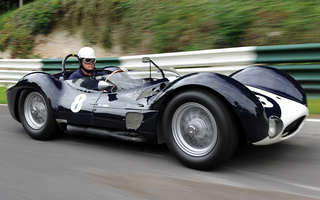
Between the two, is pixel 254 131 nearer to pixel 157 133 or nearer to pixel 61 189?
pixel 157 133

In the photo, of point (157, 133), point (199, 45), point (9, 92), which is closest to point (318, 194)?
point (157, 133)

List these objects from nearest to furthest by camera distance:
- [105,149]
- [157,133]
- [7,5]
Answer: [157,133]
[105,149]
[7,5]

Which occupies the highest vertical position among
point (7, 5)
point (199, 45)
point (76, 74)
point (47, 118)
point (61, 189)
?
point (7, 5)

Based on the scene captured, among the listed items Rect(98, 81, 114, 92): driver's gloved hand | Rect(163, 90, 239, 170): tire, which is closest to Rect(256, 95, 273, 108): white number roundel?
Rect(163, 90, 239, 170): tire

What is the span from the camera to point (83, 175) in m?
2.86

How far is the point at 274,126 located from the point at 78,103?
6.68 feet

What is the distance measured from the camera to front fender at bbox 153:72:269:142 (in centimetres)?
261

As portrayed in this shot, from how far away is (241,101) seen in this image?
265 cm

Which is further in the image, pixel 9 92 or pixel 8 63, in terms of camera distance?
pixel 8 63

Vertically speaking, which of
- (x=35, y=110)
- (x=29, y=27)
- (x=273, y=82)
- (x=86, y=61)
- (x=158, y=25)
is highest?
(x=29, y=27)

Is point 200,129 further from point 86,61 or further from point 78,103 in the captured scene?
point 86,61

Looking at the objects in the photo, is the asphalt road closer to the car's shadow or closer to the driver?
the car's shadow

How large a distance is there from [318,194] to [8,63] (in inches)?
349

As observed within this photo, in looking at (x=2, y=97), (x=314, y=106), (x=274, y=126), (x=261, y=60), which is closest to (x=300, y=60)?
(x=261, y=60)
